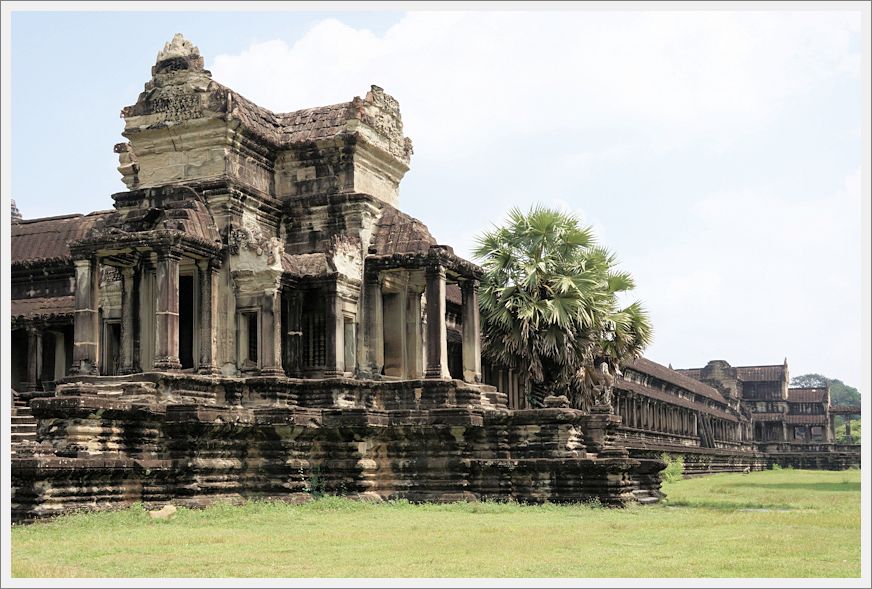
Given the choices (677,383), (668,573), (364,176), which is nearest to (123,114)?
(364,176)

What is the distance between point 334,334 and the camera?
24625 mm

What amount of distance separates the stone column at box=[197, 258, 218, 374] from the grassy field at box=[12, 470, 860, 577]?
3898 millimetres

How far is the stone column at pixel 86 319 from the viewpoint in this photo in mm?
22703

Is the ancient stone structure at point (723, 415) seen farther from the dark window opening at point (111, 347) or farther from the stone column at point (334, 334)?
the dark window opening at point (111, 347)

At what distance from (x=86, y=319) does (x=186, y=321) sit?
2.79 metres

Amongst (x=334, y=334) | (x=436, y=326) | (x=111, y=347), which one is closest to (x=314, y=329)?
(x=334, y=334)

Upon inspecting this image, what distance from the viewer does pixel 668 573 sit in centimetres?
1238

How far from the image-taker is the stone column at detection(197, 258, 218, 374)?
23984mm

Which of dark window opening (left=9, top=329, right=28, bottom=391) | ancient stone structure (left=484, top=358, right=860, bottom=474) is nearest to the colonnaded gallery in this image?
dark window opening (left=9, top=329, right=28, bottom=391)

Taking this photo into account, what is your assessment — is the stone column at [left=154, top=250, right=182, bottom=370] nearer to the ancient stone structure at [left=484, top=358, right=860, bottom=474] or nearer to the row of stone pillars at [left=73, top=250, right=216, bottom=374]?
the row of stone pillars at [left=73, top=250, right=216, bottom=374]

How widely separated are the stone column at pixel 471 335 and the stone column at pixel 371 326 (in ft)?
6.47

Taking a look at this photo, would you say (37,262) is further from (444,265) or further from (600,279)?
(600,279)

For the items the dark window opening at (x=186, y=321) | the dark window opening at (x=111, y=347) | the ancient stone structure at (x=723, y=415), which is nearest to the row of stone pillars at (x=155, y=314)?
the dark window opening at (x=186, y=321)

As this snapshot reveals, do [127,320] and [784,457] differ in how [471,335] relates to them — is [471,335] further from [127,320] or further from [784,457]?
[784,457]
